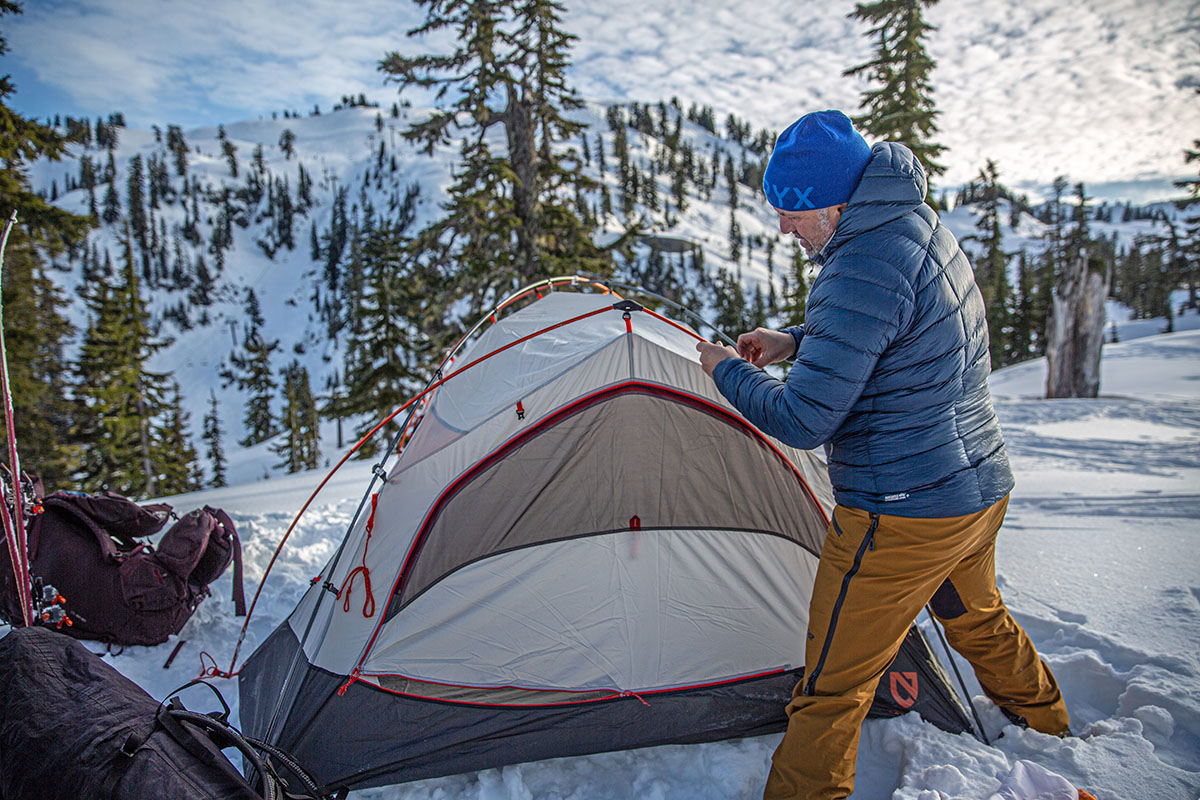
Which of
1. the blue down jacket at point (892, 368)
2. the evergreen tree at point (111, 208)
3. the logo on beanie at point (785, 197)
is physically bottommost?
the blue down jacket at point (892, 368)

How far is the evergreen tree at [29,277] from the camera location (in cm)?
944

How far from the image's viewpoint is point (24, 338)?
12492 millimetres

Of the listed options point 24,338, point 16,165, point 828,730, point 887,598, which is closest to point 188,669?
point 828,730

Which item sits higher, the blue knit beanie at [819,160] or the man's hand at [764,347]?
the blue knit beanie at [819,160]

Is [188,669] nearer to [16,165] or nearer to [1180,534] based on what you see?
[1180,534]

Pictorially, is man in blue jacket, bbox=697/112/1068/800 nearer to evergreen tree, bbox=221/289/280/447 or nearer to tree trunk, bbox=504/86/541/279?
tree trunk, bbox=504/86/541/279

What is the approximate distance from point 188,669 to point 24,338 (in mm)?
13923

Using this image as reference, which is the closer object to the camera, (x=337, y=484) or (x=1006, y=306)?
(x=337, y=484)

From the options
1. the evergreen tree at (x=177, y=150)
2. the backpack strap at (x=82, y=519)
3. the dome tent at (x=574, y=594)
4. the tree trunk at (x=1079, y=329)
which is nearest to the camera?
the dome tent at (x=574, y=594)

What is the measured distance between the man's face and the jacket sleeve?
0.77 feet

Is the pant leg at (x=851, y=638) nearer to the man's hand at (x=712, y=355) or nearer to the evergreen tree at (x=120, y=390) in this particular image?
the man's hand at (x=712, y=355)

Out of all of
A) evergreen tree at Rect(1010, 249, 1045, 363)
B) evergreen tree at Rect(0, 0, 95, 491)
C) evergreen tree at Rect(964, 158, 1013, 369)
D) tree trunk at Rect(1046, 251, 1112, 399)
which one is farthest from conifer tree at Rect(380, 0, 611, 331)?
evergreen tree at Rect(1010, 249, 1045, 363)

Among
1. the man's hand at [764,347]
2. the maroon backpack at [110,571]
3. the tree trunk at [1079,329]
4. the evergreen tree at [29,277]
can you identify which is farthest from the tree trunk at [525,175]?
the tree trunk at [1079,329]

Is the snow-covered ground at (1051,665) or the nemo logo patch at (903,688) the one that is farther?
the nemo logo patch at (903,688)
